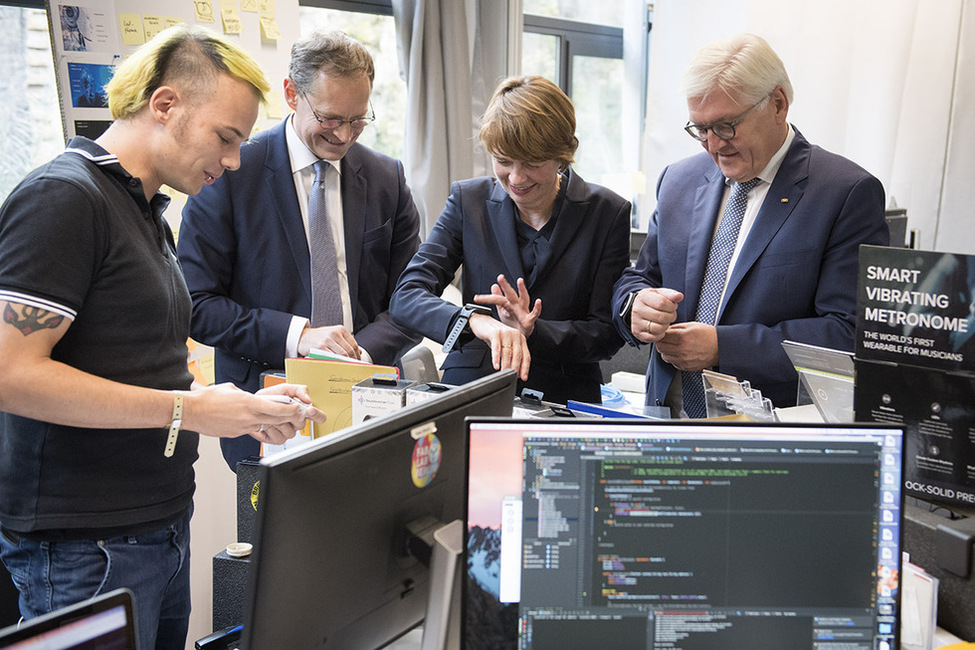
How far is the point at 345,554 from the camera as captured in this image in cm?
114

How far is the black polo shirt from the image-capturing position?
1.34 meters

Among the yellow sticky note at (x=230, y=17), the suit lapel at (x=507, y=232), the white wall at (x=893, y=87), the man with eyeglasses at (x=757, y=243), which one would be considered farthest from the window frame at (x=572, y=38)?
the man with eyeglasses at (x=757, y=243)

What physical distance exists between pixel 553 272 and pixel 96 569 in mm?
1324

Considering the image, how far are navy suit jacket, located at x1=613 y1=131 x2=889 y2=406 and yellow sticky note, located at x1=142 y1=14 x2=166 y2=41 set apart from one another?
6.43 feet

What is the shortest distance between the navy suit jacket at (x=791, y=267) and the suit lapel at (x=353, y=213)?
762mm

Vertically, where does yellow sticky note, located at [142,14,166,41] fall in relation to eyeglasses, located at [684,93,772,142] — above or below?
above

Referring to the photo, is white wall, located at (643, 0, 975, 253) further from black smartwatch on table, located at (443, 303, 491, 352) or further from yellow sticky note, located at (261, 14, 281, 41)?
black smartwatch on table, located at (443, 303, 491, 352)

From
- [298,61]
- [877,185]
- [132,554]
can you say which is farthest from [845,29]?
[132,554]

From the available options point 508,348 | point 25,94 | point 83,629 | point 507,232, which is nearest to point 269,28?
point 25,94

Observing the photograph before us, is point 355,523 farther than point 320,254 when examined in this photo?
No

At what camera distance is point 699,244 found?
2.19 metres

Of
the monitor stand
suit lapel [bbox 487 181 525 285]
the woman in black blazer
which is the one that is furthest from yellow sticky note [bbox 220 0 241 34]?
the monitor stand

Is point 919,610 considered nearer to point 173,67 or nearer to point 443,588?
point 443,588

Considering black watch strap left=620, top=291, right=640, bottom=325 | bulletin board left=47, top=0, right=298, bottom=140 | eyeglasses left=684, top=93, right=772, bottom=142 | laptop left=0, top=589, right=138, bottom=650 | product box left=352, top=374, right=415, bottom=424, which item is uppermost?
bulletin board left=47, top=0, right=298, bottom=140
